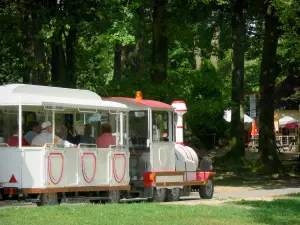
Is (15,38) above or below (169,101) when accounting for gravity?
above

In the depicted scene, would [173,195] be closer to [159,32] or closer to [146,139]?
[146,139]

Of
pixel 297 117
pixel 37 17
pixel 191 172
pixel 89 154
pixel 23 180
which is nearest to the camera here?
pixel 23 180

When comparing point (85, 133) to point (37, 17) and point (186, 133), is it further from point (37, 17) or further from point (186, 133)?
point (186, 133)

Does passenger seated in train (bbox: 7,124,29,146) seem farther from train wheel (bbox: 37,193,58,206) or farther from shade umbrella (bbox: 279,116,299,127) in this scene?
shade umbrella (bbox: 279,116,299,127)

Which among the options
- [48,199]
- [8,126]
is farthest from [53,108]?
[48,199]

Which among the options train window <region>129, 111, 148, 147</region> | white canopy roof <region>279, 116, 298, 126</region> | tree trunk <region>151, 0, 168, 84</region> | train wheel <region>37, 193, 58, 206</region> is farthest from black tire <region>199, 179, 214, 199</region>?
white canopy roof <region>279, 116, 298, 126</region>

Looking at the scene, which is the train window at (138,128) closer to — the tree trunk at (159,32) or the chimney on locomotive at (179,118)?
the chimney on locomotive at (179,118)

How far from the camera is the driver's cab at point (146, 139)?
2370 centimetres

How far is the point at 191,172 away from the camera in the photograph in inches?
998

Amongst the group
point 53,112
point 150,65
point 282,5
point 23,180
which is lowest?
point 23,180

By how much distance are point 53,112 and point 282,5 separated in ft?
41.1

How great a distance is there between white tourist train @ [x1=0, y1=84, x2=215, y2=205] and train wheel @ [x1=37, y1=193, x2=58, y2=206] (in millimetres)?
24

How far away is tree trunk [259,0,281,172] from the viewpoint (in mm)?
37031

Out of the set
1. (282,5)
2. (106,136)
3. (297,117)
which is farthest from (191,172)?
(297,117)
